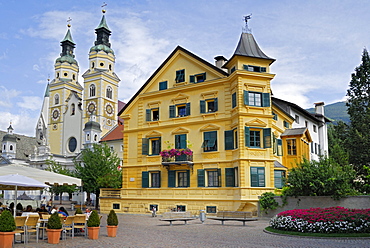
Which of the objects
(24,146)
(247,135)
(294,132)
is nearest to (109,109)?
(24,146)

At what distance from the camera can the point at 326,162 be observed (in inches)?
965

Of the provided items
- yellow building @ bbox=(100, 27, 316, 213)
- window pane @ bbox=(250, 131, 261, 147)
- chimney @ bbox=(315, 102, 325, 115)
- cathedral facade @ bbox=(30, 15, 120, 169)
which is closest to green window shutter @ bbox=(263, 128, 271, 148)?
yellow building @ bbox=(100, 27, 316, 213)

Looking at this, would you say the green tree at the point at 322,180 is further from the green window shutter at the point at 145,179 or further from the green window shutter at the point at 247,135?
the green window shutter at the point at 145,179

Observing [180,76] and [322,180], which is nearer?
[322,180]

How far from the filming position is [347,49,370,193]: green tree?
145 ft

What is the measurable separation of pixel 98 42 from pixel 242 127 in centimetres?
6498

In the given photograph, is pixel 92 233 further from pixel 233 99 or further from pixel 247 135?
pixel 233 99

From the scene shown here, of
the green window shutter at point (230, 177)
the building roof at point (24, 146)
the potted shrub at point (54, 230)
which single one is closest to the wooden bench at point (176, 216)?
the green window shutter at point (230, 177)

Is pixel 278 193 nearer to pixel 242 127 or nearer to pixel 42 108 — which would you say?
pixel 242 127

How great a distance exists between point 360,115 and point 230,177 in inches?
964

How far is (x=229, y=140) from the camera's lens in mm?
30016

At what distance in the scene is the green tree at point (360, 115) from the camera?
44.1m

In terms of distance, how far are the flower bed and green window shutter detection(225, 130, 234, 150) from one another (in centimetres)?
1192

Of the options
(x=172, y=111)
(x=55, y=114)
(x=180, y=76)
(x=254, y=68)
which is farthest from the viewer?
(x=55, y=114)
